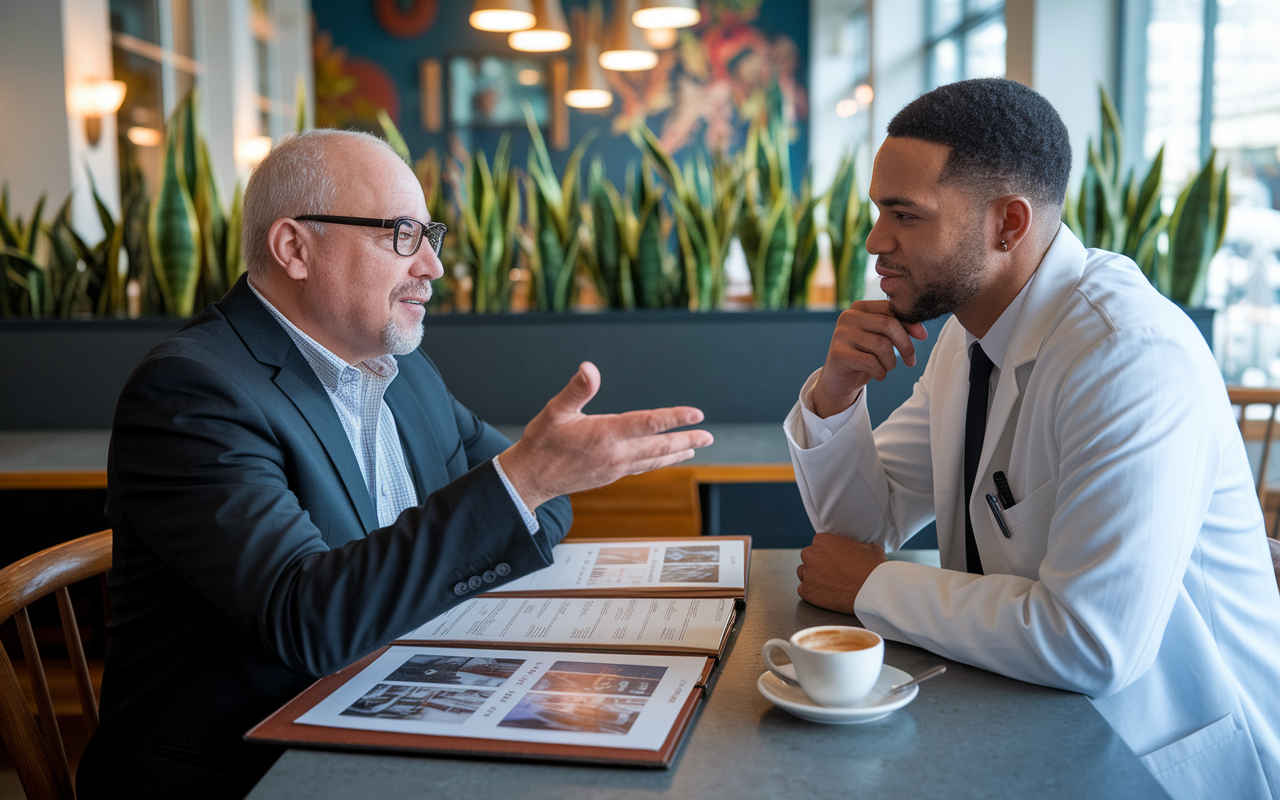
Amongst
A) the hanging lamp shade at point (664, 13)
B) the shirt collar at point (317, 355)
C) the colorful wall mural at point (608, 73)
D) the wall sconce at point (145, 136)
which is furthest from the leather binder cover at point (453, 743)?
the colorful wall mural at point (608, 73)

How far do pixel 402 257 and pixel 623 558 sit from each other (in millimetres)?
522

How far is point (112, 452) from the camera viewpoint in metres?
1.04

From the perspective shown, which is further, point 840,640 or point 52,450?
point 52,450

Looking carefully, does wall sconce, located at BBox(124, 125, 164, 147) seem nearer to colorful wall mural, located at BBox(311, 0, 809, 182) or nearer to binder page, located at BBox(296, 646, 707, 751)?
colorful wall mural, located at BBox(311, 0, 809, 182)

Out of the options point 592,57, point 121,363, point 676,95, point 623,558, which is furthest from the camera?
point 676,95

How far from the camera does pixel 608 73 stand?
885 centimetres

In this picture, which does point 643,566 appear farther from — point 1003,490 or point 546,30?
Answer: point 546,30

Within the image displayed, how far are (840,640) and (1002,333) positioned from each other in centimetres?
53

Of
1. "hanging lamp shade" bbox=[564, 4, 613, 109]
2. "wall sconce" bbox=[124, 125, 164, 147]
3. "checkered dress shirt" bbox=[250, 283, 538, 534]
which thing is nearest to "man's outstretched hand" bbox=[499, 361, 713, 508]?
"checkered dress shirt" bbox=[250, 283, 538, 534]

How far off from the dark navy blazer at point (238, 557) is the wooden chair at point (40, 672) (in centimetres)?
5

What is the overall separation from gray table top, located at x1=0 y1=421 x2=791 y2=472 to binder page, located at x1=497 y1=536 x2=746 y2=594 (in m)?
0.76

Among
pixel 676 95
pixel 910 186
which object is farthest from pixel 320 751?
pixel 676 95

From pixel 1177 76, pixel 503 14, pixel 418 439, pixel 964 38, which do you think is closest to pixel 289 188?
pixel 418 439

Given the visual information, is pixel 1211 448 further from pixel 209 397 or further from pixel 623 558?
pixel 209 397
